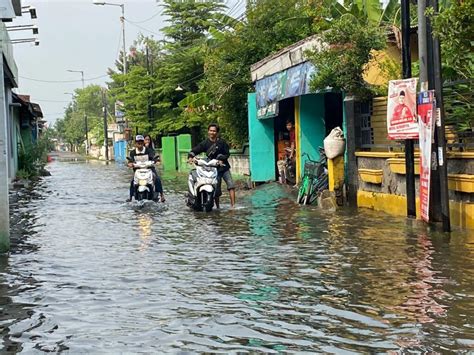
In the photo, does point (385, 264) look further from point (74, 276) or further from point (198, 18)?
point (198, 18)

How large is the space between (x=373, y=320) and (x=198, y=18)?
37130mm

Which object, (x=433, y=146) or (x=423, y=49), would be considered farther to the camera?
(x=423, y=49)

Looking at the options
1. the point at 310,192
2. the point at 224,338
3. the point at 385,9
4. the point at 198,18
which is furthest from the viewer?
the point at 198,18

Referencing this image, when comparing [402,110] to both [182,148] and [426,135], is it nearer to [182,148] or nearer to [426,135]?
[426,135]

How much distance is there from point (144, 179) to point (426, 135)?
6919 millimetres

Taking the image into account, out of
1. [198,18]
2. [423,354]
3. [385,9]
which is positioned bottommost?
[423,354]

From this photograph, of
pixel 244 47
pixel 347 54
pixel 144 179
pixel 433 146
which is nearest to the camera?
pixel 433 146

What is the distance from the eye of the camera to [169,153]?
41.5 m

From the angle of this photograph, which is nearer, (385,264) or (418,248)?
(385,264)

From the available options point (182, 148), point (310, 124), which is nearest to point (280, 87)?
point (310, 124)

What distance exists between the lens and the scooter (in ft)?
46.0

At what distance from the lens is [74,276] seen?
25.8 feet

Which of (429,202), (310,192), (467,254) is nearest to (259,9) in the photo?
(310,192)

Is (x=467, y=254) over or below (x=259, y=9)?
below
